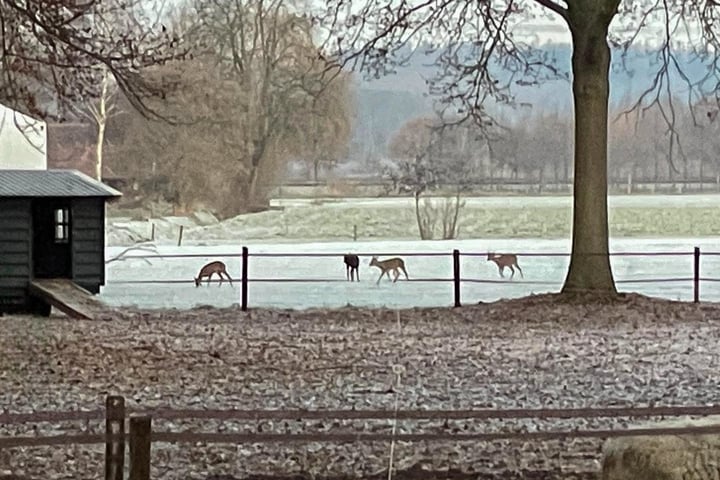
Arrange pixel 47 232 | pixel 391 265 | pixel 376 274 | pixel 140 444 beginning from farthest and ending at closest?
1. pixel 376 274
2. pixel 391 265
3. pixel 47 232
4. pixel 140 444

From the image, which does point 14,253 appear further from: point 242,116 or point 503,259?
point 503,259

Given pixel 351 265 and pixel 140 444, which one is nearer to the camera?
pixel 140 444

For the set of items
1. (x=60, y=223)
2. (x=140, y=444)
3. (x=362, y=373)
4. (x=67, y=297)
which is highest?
(x=60, y=223)

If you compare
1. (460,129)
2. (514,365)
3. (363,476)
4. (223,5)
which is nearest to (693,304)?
(460,129)

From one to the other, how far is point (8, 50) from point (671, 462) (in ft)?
30.6

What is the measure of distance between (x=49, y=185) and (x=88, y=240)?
1.04m

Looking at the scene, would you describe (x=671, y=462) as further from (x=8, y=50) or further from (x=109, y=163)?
(x=109, y=163)

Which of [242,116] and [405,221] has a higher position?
[242,116]

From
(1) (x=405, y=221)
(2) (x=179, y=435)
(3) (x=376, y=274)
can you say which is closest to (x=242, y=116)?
(1) (x=405, y=221)

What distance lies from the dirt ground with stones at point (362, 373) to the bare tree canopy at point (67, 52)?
2989mm

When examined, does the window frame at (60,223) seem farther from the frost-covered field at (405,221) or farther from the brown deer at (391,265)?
the brown deer at (391,265)

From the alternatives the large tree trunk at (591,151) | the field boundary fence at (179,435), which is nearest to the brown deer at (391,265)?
the large tree trunk at (591,151)

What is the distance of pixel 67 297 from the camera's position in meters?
17.2

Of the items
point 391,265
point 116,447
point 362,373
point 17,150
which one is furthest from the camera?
point 391,265
